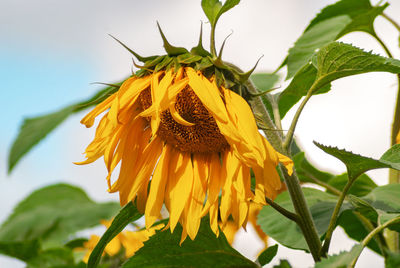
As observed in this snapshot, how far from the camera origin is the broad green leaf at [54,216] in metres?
1.65

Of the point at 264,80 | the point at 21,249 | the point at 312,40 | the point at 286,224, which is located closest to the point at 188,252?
the point at 286,224

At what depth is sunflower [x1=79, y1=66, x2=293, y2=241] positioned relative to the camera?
0.75m

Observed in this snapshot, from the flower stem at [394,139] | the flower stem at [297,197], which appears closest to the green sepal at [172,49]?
the flower stem at [297,197]

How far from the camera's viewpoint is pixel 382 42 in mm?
1166

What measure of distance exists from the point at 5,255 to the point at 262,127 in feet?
3.33

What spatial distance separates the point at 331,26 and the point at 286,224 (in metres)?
0.42

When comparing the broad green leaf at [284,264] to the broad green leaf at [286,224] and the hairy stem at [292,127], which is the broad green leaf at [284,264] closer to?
the broad green leaf at [286,224]

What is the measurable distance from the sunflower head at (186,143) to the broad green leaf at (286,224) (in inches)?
7.0

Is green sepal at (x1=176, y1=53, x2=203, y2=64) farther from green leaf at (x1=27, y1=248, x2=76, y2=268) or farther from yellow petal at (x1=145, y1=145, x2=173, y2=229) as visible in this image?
green leaf at (x1=27, y1=248, x2=76, y2=268)

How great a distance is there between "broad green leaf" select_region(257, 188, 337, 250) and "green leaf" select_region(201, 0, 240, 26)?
1.28 ft

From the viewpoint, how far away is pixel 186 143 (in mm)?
866

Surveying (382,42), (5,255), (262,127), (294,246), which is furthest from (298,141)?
(5,255)

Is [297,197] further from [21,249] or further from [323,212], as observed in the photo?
[21,249]

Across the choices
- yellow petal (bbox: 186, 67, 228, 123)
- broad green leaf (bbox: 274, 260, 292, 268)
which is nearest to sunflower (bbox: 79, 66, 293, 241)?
yellow petal (bbox: 186, 67, 228, 123)
